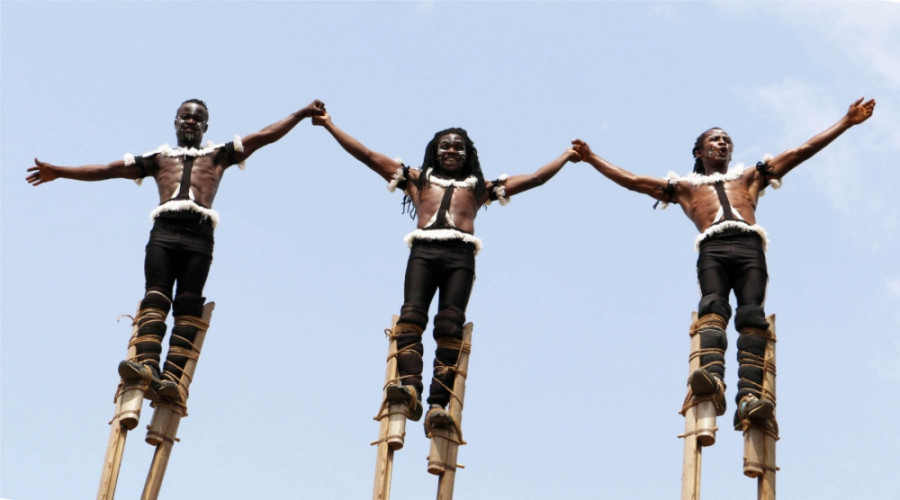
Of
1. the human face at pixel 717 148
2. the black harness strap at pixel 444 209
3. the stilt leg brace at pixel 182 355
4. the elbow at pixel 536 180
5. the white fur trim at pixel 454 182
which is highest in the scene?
the human face at pixel 717 148

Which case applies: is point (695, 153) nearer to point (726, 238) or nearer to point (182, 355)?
point (726, 238)

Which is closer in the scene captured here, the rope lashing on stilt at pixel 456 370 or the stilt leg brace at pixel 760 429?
the stilt leg brace at pixel 760 429

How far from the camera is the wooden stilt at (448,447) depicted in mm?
12031

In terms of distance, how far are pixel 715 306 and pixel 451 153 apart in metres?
2.88

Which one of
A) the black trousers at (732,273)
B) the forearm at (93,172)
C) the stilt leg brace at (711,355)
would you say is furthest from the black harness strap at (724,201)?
the forearm at (93,172)

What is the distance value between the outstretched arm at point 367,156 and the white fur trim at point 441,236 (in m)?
0.77

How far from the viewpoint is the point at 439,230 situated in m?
13.0

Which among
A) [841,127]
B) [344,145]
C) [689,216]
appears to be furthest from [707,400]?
[344,145]

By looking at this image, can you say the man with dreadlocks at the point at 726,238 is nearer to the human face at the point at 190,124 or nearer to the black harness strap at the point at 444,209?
the black harness strap at the point at 444,209

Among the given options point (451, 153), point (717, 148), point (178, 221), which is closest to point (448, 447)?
point (451, 153)

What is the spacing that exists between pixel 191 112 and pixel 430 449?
4180 mm

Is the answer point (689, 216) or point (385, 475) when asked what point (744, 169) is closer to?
point (689, 216)

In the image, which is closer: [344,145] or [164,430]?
[164,430]

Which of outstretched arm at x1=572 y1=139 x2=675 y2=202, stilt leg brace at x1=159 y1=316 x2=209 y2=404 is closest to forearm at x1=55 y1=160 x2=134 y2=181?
stilt leg brace at x1=159 y1=316 x2=209 y2=404
